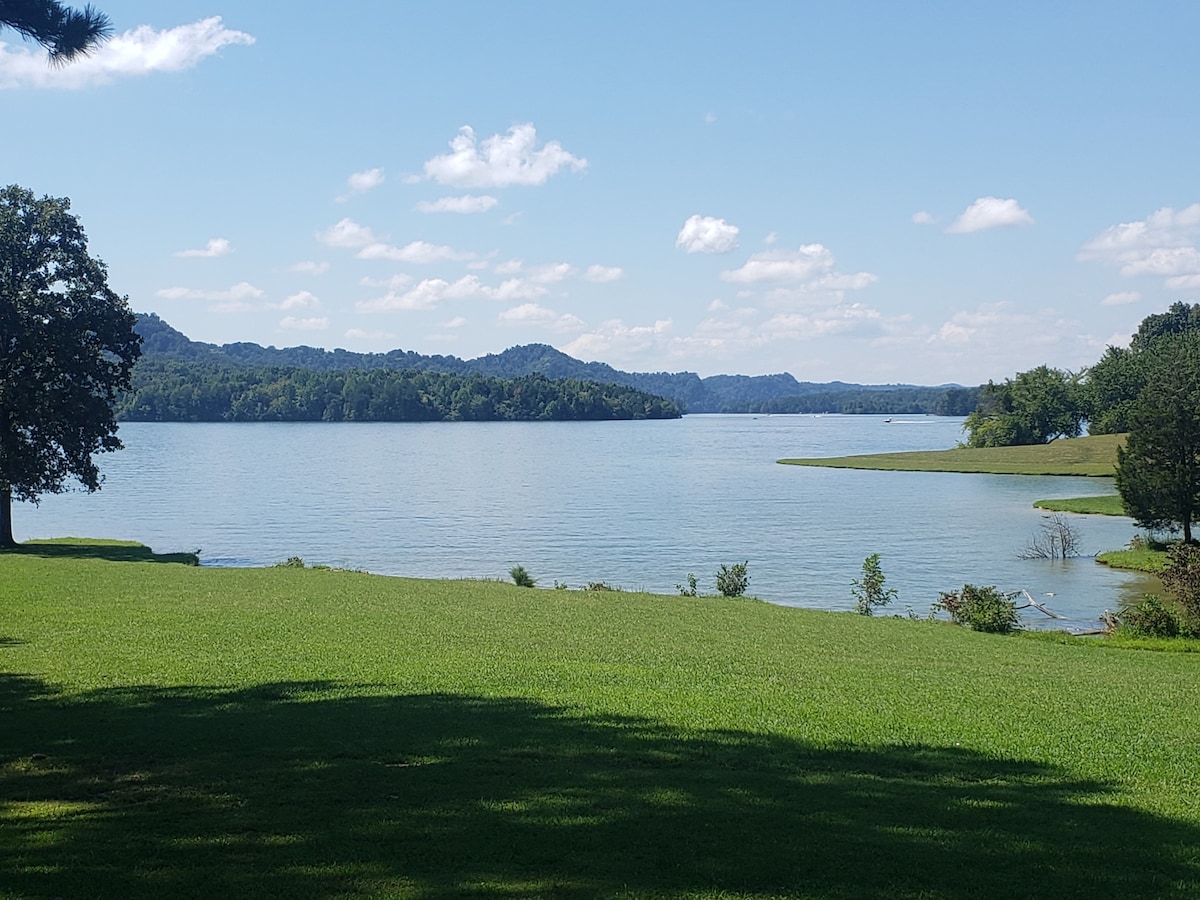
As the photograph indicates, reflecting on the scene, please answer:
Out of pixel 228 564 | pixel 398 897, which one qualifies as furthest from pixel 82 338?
pixel 398 897

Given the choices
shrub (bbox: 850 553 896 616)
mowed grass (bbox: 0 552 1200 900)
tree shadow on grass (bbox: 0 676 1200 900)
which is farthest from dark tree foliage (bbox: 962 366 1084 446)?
tree shadow on grass (bbox: 0 676 1200 900)

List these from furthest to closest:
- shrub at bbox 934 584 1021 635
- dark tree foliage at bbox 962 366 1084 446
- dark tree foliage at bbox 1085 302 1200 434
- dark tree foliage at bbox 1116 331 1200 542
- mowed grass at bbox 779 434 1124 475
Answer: dark tree foliage at bbox 962 366 1084 446, dark tree foliage at bbox 1085 302 1200 434, mowed grass at bbox 779 434 1124 475, dark tree foliage at bbox 1116 331 1200 542, shrub at bbox 934 584 1021 635

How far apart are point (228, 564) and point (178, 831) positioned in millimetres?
41026

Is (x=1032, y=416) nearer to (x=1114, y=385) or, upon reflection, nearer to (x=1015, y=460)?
(x=1114, y=385)

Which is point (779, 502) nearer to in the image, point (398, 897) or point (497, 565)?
point (497, 565)

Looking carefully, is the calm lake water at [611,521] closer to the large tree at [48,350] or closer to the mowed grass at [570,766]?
the large tree at [48,350]

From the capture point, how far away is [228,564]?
47.1 m

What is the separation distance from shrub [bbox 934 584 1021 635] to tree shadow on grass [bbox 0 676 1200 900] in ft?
55.9

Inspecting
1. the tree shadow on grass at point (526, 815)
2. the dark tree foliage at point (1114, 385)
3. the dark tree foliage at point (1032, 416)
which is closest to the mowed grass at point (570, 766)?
the tree shadow on grass at point (526, 815)

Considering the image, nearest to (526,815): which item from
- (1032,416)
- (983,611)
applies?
(983,611)

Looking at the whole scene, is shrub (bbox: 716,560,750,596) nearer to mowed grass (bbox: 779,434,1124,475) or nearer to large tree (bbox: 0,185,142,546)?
large tree (bbox: 0,185,142,546)

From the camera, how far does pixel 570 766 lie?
10.5 metres

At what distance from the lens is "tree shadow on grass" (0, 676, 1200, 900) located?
7.31 metres

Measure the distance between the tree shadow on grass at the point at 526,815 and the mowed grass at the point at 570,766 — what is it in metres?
0.04
